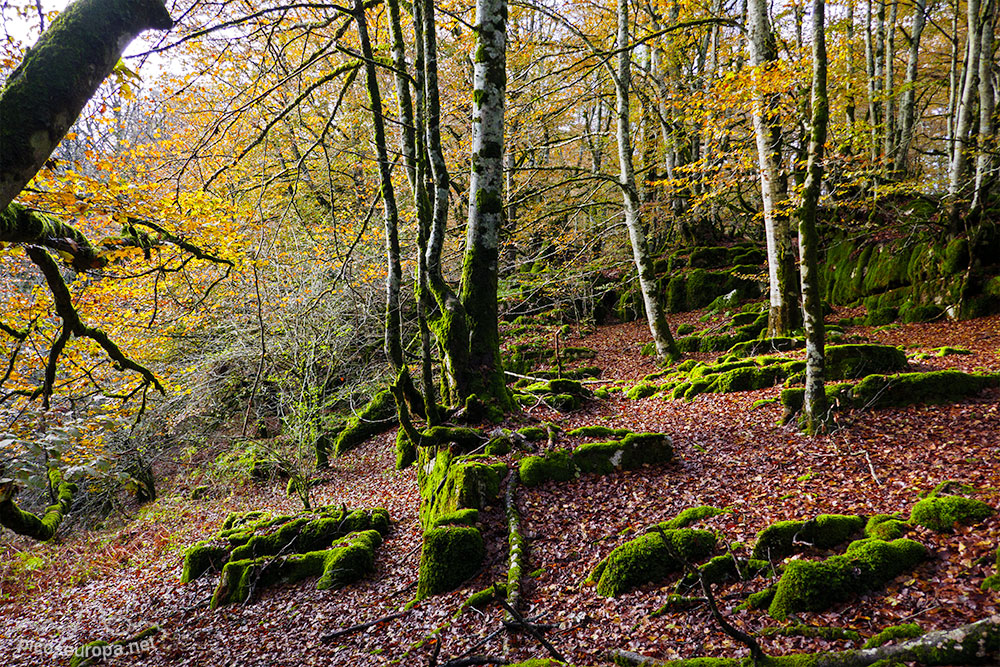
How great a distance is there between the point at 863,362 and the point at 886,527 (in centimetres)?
412

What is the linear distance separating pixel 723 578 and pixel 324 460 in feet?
33.0

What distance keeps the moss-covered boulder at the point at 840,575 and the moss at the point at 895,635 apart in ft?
2.04

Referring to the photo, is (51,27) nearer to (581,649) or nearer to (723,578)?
(581,649)

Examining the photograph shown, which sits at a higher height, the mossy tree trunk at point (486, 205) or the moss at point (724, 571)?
the mossy tree trunk at point (486, 205)

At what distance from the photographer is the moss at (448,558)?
4941 millimetres

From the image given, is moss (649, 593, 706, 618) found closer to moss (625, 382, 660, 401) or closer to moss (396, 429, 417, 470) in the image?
moss (625, 382, 660, 401)

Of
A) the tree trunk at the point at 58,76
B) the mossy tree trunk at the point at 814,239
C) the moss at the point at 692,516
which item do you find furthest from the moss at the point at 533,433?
the tree trunk at the point at 58,76

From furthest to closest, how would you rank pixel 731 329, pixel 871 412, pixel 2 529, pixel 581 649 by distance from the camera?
pixel 731 329 < pixel 2 529 < pixel 871 412 < pixel 581 649

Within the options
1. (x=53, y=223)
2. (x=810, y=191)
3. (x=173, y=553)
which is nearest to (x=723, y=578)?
(x=810, y=191)

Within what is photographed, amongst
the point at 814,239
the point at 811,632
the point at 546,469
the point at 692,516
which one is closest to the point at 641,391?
the point at 546,469

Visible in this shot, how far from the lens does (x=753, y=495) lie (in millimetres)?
5078

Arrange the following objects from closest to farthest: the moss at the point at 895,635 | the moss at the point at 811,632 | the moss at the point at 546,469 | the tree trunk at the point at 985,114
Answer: the moss at the point at 895,635
the moss at the point at 811,632
the moss at the point at 546,469
the tree trunk at the point at 985,114

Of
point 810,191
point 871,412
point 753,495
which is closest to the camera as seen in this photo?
point 753,495

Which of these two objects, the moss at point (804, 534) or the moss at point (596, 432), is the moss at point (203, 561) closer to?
the moss at point (596, 432)
